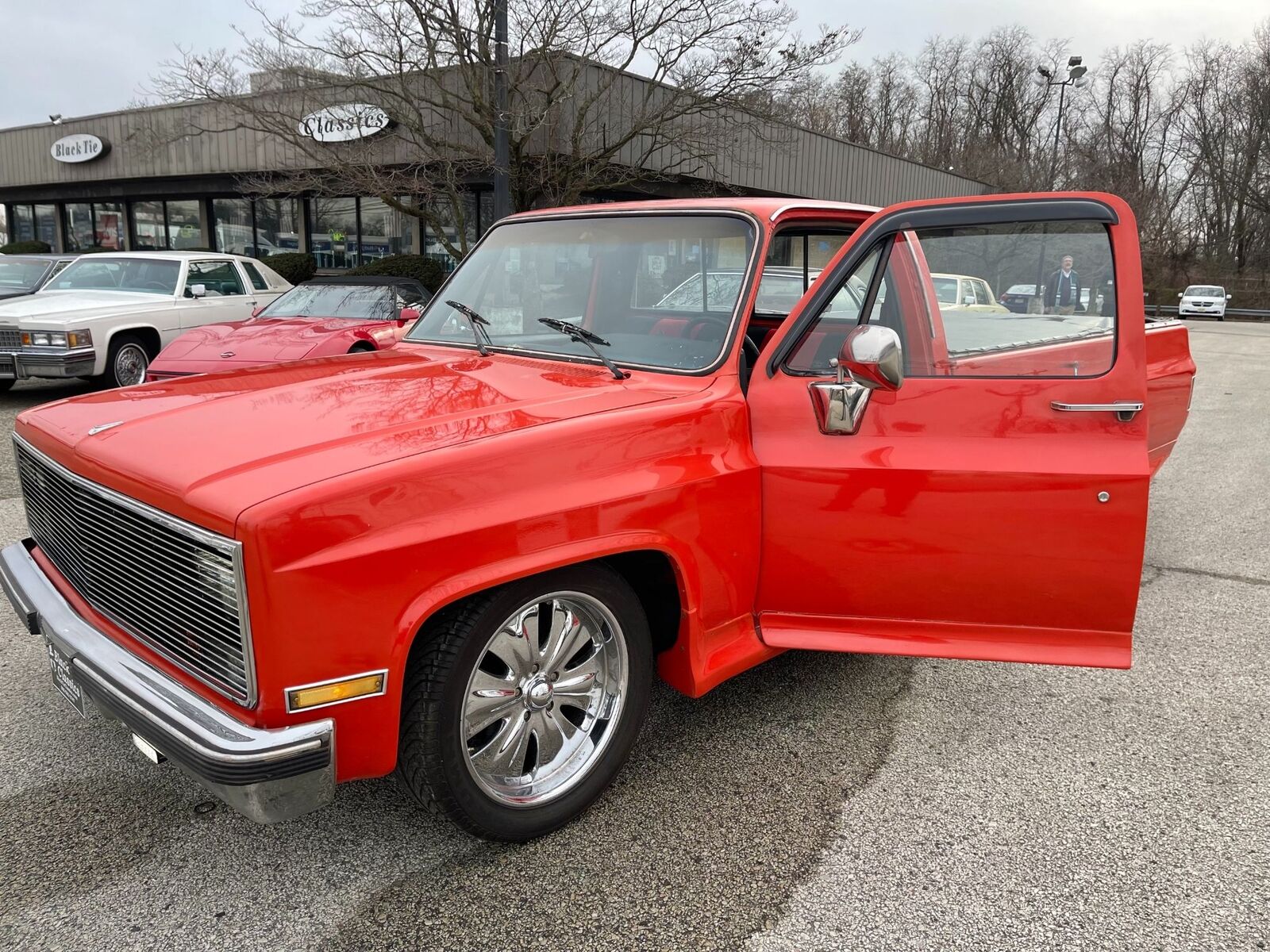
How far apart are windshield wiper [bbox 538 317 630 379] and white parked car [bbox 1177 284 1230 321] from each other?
136 ft

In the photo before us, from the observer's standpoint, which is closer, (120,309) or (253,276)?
(120,309)

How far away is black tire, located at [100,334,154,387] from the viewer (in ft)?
33.2

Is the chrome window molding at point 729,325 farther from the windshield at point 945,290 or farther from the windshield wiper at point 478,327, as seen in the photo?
the windshield at point 945,290

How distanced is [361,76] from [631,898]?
14.1 meters

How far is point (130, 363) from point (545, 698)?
9.60 meters

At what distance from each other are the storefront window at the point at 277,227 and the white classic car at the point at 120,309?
12652mm

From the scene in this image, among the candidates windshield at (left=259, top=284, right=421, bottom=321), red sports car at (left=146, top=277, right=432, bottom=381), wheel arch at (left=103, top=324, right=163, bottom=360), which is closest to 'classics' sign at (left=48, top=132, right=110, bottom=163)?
wheel arch at (left=103, top=324, right=163, bottom=360)

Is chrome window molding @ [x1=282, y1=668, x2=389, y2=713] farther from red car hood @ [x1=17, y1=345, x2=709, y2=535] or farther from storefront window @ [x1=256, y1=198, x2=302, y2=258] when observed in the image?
storefront window @ [x1=256, y1=198, x2=302, y2=258]

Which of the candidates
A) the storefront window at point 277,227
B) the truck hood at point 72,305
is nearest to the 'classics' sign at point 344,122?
→ the truck hood at point 72,305

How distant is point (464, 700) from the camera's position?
7.98 ft

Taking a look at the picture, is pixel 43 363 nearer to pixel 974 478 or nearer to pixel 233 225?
pixel 974 478

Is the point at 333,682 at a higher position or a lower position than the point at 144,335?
lower

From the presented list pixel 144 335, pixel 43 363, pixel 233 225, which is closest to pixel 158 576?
pixel 43 363

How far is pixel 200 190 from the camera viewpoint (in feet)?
79.6
